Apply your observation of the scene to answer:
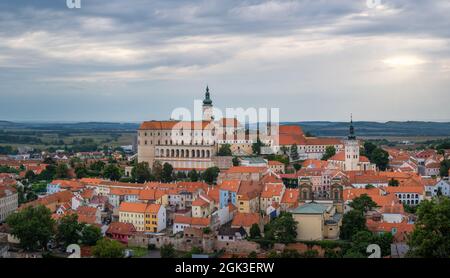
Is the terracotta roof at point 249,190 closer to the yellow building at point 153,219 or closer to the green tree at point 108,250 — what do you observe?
the yellow building at point 153,219

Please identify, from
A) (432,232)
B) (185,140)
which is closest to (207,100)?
(185,140)

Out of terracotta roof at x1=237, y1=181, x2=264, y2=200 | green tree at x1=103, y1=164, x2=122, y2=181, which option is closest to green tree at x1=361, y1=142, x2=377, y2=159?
terracotta roof at x1=237, y1=181, x2=264, y2=200

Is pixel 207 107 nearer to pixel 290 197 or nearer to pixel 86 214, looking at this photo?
pixel 290 197

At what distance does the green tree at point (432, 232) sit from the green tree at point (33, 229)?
28.3ft

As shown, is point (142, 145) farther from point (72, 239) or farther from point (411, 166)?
point (72, 239)

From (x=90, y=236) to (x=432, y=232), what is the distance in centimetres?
828

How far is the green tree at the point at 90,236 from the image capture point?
14.8 meters

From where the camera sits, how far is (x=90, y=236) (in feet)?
48.4

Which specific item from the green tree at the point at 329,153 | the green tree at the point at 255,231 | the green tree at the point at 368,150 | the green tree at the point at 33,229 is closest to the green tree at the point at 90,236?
the green tree at the point at 33,229

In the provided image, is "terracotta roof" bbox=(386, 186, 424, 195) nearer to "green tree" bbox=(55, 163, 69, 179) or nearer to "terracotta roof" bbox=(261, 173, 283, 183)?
"terracotta roof" bbox=(261, 173, 283, 183)
